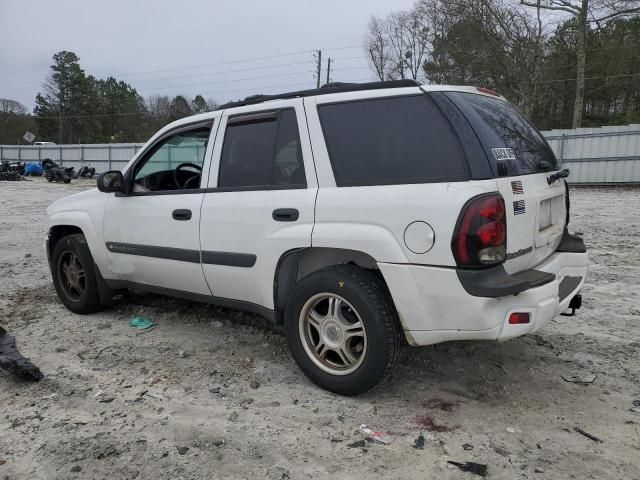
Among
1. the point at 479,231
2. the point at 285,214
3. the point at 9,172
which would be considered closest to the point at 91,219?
the point at 285,214

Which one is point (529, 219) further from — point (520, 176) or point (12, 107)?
point (12, 107)

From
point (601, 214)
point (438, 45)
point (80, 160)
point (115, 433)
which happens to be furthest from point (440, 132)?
point (438, 45)

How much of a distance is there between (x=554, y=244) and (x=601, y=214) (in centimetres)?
941

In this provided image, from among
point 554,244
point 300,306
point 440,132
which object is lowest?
point 300,306

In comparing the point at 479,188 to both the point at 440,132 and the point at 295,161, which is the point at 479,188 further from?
the point at 295,161

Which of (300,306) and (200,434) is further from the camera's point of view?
(300,306)

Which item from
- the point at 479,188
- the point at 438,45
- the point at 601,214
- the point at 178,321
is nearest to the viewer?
the point at 479,188

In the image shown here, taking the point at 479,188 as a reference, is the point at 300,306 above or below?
below

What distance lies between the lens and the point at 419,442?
2.64 m

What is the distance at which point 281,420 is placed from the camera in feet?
9.47

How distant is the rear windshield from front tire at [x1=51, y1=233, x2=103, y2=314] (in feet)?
11.8

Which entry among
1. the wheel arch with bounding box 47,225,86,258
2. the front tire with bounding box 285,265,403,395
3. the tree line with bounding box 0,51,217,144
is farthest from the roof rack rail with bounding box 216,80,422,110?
the tree line with bounding box 0,51,217,144

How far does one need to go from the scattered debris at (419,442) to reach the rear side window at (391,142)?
1399 millimetres

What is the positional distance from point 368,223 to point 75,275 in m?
3.31
